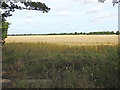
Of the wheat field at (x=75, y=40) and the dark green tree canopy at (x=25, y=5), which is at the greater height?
the dark green tree canopy at (x=25, y=5)

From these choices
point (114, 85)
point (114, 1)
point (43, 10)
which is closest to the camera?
point (114, 85)

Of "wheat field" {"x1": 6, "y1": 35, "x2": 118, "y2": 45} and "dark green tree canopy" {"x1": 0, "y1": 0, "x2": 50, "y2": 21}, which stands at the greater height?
"dark green tree canopy" {"x1": 0, "y1": 0, "x2": 50, "y2": 21}

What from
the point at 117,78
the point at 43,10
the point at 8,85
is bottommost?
the point at 8,85

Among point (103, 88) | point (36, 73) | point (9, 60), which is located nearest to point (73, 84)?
point (103, 88)

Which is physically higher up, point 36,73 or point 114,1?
point 114,1

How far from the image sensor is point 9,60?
805 centimetres

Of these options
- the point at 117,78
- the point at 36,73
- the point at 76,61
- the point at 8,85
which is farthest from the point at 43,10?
the point at 117,78

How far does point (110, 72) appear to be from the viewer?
4.89 metres

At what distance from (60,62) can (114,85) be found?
3.19 metres

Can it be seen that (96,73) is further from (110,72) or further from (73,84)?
(73,84)

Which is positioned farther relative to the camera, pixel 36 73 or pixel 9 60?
pixel 9 60

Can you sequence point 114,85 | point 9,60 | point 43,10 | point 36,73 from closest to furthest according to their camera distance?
point 114,85 < point 36,73 < point 9,60 < point 43,10

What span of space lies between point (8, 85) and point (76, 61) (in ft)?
10.6

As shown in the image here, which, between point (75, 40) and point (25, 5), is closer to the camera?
point (25, 5)
